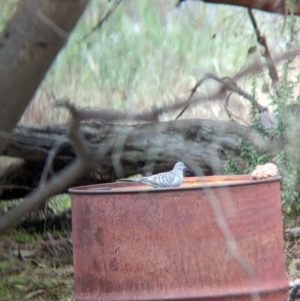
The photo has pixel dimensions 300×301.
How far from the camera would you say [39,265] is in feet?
16.6

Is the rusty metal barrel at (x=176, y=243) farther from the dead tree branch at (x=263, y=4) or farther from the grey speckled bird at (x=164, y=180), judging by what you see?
the dead tree branch at (x=263, y=4)

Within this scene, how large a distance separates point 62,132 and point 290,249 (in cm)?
183

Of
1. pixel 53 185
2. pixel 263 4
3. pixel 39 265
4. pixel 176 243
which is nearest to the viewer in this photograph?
pixel 176 243

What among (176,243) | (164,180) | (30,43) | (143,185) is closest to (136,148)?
(30,43)

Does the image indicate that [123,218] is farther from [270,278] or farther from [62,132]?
[62,132]

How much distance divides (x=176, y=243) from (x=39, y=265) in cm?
259

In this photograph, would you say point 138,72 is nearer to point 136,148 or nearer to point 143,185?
point 143,185

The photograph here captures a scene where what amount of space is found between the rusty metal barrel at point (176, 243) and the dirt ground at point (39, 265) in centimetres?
169

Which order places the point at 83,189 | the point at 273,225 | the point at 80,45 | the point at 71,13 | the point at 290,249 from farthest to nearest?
the point at 290,249 < the point at 80,45 < the point at 71,13 < the point at 83,189 < the point at 273,225

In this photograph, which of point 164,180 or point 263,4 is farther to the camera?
point 263,4

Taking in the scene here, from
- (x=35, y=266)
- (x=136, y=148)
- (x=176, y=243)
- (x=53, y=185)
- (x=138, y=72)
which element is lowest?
(x=176, y=243)

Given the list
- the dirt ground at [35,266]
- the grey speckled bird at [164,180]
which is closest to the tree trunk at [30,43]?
the grey speckled bird at [164,180]

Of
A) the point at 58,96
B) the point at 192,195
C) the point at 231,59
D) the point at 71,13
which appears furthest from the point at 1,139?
the point at 192,195

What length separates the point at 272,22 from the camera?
16.0 ft
